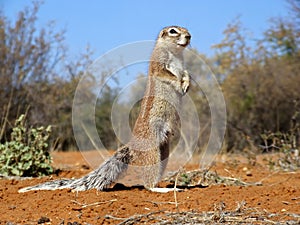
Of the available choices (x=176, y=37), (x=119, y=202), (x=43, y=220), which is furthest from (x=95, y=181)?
(x=176, y=37)

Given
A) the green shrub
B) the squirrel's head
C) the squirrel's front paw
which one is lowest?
the green shrub

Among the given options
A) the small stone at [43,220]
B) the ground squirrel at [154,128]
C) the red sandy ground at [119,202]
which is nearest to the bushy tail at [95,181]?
the ground squirrel at [154,128]

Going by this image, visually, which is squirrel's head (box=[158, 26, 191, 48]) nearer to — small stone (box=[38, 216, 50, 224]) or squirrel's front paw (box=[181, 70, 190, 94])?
squirrel's front paw (box=[181, 70, 190, 94])

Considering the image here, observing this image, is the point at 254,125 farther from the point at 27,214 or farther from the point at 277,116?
the point at 27,214

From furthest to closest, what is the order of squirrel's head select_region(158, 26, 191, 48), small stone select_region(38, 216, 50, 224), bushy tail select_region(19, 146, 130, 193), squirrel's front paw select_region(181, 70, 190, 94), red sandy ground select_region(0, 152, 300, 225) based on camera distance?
1. squirrel's head select_region(158, 26, 191, 48)
2. squirrel's front paw select_region(181, 70, 190, 94)
3. bushy tail select_region(19, 146, 130, 193)
4. red sandy ground select_region(0, 152, 300, 225)
5. small stone select_region(38, 216, 50, 224)

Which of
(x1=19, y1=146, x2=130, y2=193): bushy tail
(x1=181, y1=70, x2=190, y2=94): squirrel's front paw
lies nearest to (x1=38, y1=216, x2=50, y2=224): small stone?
(x1=19, y1=146, x2=130, y2=193): bushy tail

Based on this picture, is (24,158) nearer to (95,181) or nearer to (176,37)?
(95,181)

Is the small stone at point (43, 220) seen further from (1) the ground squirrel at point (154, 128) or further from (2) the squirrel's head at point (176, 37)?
(2) the squirrel's head at point (176, 37)

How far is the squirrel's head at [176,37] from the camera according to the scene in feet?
19.4

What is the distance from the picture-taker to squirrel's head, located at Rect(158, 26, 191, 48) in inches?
233

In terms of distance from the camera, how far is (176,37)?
5965mm

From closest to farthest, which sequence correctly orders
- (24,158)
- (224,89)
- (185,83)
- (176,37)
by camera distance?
(185,83) < (176,37) < (24,158) < (224,89)

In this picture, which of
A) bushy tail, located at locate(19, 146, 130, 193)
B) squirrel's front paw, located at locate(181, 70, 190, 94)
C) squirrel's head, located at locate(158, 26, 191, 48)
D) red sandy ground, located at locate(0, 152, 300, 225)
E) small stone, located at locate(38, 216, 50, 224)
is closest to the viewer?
small stone, located at locate(38, 216, 50, 224)

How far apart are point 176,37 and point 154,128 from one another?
130 cm
